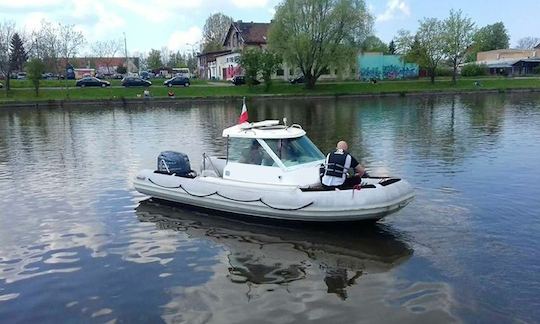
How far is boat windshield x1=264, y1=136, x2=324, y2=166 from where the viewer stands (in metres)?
12.1

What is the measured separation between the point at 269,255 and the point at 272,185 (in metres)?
2.11

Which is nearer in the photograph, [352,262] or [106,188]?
[352,262]

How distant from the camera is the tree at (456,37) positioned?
250 feet

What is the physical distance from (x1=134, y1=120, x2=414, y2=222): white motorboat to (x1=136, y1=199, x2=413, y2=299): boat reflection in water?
35cm

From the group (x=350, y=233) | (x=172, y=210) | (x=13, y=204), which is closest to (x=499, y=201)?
(x=350, y=233)

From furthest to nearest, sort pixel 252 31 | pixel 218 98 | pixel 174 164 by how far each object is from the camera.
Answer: pixel 252 31 → pixel 218 98 → pixel 174 164

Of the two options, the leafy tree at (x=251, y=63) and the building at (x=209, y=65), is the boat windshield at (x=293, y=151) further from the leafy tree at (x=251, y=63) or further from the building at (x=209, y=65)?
the building at (x=209, y=65)

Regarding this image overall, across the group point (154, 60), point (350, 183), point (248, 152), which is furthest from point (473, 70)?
point (350, 183)

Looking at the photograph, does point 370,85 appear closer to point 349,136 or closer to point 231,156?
point 349,136

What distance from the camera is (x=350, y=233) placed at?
1118 centimetres

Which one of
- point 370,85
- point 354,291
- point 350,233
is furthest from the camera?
point 370,85

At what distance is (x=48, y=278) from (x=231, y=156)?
515cm

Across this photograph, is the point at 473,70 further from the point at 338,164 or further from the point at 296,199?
the point at 296,199

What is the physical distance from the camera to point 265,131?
12.5m
